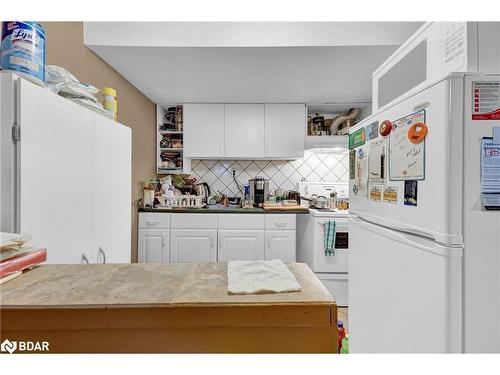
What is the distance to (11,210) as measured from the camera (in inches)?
27.9

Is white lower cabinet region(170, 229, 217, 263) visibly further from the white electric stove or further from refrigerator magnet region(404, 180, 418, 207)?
refrigerator magnet region(404, 180, 418, 207)

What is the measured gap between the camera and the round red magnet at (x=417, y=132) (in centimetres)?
73

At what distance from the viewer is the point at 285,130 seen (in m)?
2.75

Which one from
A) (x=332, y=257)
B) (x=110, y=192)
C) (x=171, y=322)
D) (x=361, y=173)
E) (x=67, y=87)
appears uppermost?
(x=67, y=87)

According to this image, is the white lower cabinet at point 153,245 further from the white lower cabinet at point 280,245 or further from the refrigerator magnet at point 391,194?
the refrigerator magnet at point 391,194

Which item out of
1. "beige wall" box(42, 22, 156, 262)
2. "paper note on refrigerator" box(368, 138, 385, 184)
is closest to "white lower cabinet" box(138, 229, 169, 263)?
"beige wall" box(42, 22, 156, 262)

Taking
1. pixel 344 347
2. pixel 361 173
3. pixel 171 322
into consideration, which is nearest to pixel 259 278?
pixel 171 322

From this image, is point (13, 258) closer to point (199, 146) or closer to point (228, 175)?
point (199, 146)

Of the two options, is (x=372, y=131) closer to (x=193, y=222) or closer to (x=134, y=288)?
(x=134, y=288)

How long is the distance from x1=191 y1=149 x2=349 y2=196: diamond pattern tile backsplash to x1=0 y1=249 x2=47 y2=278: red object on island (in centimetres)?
235

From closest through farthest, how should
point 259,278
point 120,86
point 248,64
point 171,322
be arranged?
point 171,322, point 259,278, point 248,64, point 120,86

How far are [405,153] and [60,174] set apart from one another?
48.7 inches

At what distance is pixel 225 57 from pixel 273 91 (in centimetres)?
77

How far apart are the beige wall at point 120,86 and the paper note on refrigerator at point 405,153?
5.94ft
